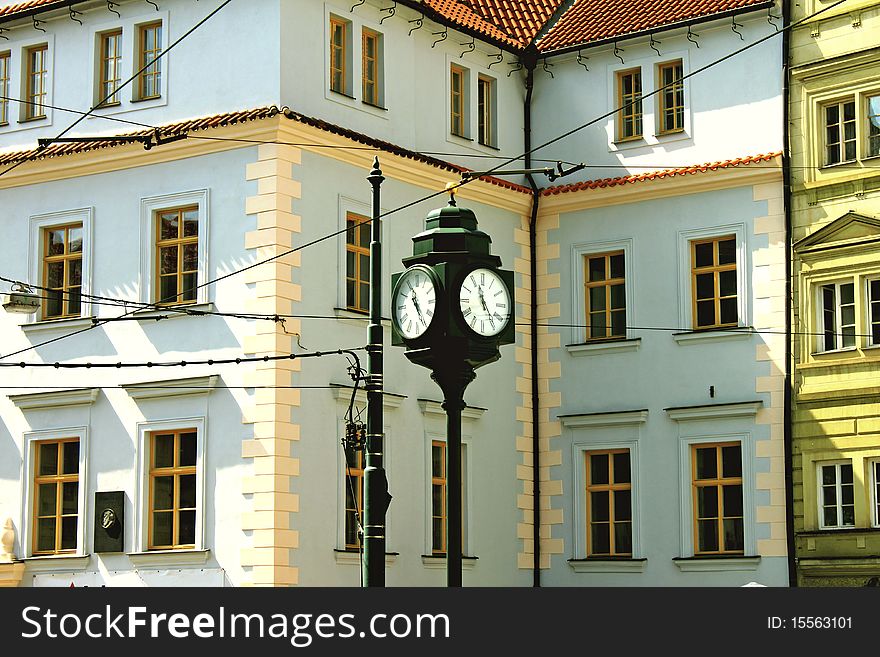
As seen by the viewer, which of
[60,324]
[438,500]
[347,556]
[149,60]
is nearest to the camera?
[347,556]

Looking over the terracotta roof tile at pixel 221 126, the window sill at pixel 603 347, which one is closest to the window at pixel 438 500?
the window sill at pixel 603 347

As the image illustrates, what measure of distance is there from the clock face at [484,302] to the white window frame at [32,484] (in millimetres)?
13053

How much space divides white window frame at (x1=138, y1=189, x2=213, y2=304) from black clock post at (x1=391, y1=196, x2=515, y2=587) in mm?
11176

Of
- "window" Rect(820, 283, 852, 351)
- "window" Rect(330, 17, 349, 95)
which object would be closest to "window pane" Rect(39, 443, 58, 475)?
"window" Rect(330, 17, 349, 95)

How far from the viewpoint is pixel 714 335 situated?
29.6m

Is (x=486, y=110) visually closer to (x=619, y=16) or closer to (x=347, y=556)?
(x=619, y=16)

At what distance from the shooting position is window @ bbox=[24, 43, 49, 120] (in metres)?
29.5

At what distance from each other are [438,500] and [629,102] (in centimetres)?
776

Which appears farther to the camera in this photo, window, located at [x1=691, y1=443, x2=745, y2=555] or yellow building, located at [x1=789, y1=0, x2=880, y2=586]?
window, located at [x1=691, y1=443, x2=745, y2=555]

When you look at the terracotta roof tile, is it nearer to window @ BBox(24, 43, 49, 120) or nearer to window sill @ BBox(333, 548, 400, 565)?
window @ BBox(24, 43, 49, 120)

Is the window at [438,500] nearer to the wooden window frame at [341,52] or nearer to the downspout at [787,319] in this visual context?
the downspout at [787,319]

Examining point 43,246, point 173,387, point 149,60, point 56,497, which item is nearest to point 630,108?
point 149,60

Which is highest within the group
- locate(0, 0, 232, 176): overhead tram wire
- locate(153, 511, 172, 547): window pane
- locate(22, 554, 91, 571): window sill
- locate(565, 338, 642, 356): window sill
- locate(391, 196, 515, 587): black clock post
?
locate(0, 0, 232, 176): overhead tram wire
